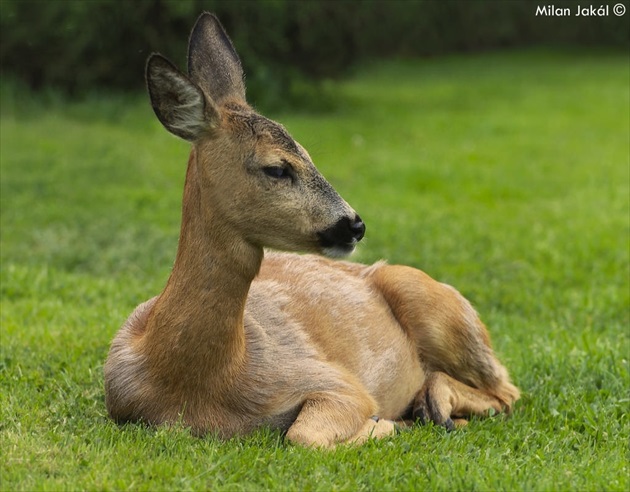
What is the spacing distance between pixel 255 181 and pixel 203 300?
53 centimetres

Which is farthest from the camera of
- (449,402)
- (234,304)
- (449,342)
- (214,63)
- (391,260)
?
(391,260)

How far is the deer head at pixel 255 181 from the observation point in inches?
181

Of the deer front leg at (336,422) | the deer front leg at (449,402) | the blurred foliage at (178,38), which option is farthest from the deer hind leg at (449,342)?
the blurred foliage at (178,38)

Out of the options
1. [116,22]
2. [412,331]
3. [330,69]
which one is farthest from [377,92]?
[412,331]

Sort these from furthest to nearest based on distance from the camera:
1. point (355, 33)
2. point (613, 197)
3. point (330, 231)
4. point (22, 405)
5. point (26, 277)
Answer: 1. point (355, 33)
2. point (613, 197)
3. point (26, 277)
4. point (22, 405)
5. point (330, 231)

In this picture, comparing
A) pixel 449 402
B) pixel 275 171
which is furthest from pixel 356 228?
pixel 449 402

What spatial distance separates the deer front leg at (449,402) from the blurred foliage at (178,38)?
12232mm

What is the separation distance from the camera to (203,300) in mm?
4660

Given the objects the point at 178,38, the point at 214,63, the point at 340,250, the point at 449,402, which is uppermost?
the point at 214,63

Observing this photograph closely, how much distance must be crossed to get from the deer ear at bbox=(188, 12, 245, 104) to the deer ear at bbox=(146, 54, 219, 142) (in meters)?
0.31

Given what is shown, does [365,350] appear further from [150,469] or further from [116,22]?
[116,22]

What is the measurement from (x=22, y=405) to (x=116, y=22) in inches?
533

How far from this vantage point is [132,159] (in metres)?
13.8

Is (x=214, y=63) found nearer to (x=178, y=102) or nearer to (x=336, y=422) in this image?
(x=178, y=102)
